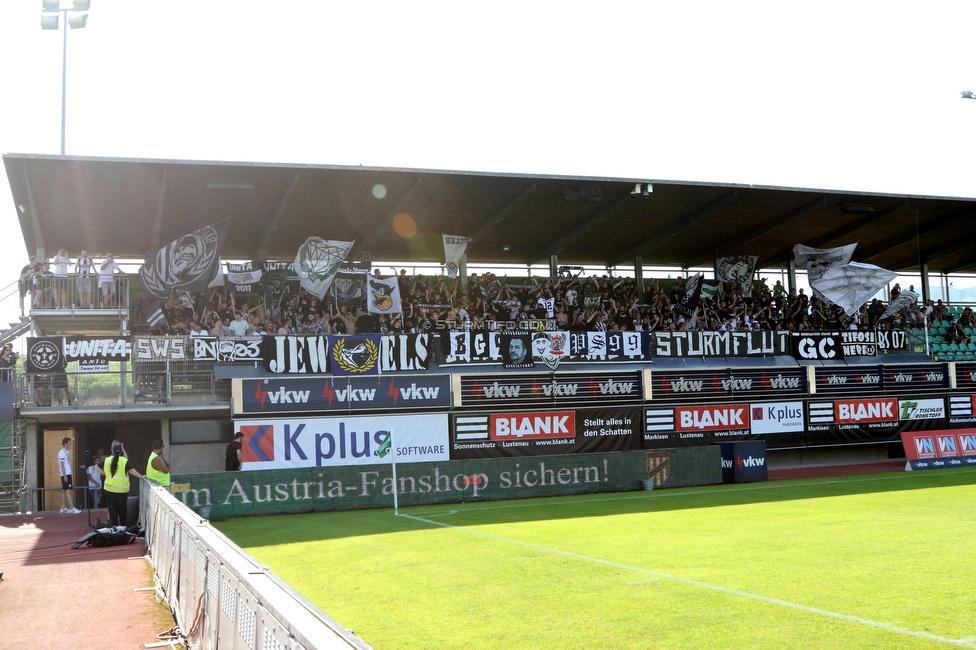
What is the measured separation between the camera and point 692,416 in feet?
96.1

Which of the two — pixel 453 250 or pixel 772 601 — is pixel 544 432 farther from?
pixel 772 601

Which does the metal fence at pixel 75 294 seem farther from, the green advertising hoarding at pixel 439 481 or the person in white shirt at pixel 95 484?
the green advertising hoarding at pixel 439 481

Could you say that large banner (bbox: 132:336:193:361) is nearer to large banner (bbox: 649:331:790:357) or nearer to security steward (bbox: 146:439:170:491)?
security steward (bbox: 146:439:170:491)

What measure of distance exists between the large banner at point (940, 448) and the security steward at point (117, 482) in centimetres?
2440

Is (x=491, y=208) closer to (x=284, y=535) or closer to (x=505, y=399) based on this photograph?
(x=505, y=399)

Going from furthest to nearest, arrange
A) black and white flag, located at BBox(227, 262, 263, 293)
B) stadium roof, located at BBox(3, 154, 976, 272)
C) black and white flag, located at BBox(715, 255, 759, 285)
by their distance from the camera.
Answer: black and white flag, located at BBox(715, 255, 759, 285) < black and white flag, located at BBox(227, 262, 263, 293) < stadium roof, located at BBox(3, 154, 976, 272)

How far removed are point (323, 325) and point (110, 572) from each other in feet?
51.0

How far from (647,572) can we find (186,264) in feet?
66.7

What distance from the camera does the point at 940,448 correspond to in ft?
101

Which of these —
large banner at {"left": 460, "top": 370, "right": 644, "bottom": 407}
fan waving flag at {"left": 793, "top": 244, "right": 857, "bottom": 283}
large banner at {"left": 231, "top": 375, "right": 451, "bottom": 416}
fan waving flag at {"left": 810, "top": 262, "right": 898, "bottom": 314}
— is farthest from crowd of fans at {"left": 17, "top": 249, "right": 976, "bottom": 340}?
large banner at {"left": 231, "top": 375, "right": 451, "bottom": 416}

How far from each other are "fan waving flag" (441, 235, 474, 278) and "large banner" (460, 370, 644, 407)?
6.99 meters

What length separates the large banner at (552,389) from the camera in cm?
2722

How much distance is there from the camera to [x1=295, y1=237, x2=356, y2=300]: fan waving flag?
96.5ft

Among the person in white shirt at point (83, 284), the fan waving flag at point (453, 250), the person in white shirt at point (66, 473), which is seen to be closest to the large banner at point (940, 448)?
the fan waving flag at point (453, 250)
